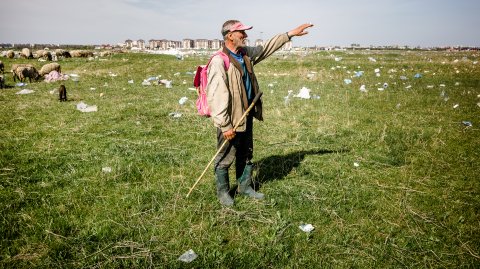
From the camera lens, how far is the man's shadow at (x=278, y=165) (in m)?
4.76

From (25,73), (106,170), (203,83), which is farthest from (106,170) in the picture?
(25,73)

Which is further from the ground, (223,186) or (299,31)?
(299,31)

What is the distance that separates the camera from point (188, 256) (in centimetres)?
301

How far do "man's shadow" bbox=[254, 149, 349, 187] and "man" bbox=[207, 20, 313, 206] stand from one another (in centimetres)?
58

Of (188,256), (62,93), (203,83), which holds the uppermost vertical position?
(203,83)

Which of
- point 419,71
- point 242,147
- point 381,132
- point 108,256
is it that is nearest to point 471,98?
point 381,132

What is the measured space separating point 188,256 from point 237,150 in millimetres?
1597

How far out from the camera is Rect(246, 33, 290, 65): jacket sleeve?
3.95 metres

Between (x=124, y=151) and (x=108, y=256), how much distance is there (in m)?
2.90

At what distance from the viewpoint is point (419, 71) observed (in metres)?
16.2

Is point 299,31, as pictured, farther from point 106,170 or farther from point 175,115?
point 175,115

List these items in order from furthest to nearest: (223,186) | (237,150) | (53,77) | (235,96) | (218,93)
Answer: (53,77) → (237,150) → (223,186) → (235,96) → (218,93)

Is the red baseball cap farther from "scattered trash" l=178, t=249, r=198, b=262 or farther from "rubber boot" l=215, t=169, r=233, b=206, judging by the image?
"scattered trash" l=178, t=249, r=198, b=262

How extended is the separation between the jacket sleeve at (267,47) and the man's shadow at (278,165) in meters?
1.76
